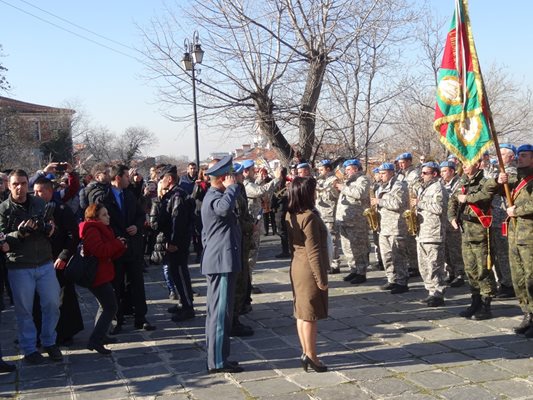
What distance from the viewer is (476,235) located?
6.62m

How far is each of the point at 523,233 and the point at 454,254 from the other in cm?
298

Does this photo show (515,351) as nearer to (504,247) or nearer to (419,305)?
(419,305)

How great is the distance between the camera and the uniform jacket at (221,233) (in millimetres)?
5137

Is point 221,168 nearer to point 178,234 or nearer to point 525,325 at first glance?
point 178,234

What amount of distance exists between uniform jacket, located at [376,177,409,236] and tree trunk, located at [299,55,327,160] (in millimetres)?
5026

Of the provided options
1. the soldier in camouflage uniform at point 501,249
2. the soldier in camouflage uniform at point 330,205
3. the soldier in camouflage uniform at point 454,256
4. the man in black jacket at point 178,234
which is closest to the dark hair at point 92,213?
the man in black jacket at point 178,234

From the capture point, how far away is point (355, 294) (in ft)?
27.6

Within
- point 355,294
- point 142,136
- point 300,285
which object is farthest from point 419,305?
point 142,136

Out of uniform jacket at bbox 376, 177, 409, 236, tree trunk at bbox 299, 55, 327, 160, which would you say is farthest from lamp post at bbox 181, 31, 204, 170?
uniform jacket at bbox 376, 177, 409, 236

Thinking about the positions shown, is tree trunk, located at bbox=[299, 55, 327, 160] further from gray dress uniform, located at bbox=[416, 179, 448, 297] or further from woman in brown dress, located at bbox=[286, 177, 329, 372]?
woman in brown dress, located at bbox=[286, 177, 329, 372]

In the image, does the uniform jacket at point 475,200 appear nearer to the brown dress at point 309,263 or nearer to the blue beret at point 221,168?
the brown dress at point 309,263

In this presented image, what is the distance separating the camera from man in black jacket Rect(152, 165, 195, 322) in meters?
7.18

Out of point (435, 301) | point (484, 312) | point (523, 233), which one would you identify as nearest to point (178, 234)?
point (435, 301)

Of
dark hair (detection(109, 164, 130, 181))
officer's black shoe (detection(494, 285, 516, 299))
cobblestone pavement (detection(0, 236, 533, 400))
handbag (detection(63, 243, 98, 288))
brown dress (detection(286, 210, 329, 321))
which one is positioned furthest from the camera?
officer's black shoe (detection(494, 285, 516, 299))
